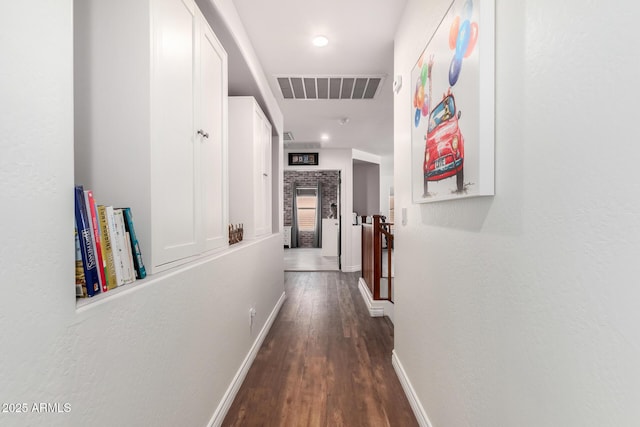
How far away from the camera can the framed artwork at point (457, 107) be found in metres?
0.97

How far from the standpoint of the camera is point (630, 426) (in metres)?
0.55

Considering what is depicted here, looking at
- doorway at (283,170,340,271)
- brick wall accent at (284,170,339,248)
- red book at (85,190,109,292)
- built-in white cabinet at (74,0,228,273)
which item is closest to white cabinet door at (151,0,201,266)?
built-in white cabinet at (74,0,228,273)

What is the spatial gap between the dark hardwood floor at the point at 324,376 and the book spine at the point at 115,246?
3.80 ft

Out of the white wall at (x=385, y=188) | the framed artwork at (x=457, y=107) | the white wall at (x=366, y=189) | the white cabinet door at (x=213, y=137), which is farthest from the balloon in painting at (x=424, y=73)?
the white wall at (x=385, y=188)

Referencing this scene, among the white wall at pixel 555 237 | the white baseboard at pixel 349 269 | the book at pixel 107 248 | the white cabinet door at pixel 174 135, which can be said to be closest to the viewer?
the white wall at pixel 555 237

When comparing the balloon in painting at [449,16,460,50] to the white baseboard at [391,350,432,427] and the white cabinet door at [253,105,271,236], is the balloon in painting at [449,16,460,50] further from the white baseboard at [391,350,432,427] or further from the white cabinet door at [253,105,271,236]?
the white cabinet door at [253,105,271,236]

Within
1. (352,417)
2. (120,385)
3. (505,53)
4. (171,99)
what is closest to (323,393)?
(352,417)

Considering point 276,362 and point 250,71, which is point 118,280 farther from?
point 250,71

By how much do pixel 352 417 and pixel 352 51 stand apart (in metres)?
2.64

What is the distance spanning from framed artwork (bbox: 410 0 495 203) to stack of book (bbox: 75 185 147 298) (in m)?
1.14

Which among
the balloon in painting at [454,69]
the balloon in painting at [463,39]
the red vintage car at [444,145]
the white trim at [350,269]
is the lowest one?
the white trim at [350,269]

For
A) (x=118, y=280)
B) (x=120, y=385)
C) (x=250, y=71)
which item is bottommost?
→ (x=120, y=385)

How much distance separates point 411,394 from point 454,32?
185 cm

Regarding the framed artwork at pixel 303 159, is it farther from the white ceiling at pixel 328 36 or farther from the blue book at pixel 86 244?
the blue book at pixel 86 244
